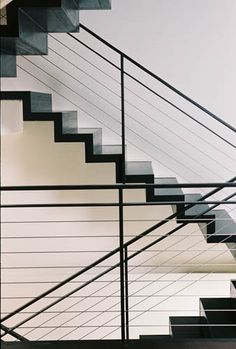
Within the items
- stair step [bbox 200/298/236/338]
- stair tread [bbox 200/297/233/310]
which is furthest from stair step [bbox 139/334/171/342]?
stair tread [bbox 200/297/233/310]

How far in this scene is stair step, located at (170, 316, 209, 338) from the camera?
8.59ft

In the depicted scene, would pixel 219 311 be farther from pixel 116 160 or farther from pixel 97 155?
pixel 97 155

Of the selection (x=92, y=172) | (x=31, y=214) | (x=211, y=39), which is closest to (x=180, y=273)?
(x=92, y=172)

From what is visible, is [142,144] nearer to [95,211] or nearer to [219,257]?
[95,211]

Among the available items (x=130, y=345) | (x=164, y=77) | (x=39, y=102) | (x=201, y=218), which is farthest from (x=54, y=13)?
(x=130, y=345)

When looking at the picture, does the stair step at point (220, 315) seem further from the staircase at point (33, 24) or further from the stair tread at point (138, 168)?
the staircase at point (33, 24)

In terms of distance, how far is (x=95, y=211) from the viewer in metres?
4.12

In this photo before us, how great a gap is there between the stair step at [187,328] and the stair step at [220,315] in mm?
55

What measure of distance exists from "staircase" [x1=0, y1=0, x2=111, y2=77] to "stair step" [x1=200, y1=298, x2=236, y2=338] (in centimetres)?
202

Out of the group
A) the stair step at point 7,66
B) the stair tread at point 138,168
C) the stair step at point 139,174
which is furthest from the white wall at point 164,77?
the stair step at point 7,66

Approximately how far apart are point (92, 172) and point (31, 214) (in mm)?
724

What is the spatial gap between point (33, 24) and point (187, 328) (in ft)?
7.37

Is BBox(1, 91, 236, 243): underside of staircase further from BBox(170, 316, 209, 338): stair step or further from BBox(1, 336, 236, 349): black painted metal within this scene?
BBox(1, 336, 236, 349): black painted metal

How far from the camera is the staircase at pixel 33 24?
2.68 meters
